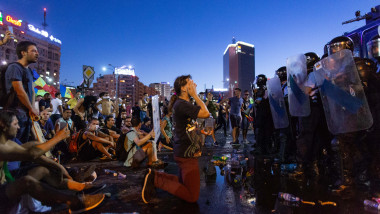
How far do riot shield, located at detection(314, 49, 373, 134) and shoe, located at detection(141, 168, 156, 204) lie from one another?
271cm

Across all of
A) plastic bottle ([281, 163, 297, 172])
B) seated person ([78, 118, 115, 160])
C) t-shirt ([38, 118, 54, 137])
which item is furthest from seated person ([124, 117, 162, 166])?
t-shirt ([38, 118, 54, 137])

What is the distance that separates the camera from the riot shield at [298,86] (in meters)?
3.83

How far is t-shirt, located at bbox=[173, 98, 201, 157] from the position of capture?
9.20 feet

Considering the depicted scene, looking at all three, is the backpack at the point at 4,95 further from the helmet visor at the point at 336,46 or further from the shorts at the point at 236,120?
the shorts at the point at 236,120

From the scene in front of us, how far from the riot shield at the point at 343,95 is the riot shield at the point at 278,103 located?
1.47 m

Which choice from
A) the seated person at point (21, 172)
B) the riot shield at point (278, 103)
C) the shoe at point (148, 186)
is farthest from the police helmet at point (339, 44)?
the seated person at point (21, 172)

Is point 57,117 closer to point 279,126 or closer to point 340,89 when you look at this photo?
point 279,126

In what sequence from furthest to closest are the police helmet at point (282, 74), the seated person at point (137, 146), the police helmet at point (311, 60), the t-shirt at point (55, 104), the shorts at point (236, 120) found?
the t-shirt at point (55, 104) → the shorts at point (236, 120) → the police helmet at point (282, 74) → the seated person at point (137, 146) → the police helmet at point (311, 60)

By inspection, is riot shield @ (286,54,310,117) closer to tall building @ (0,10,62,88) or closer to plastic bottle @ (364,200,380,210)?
plastic bottle @ (364,200,380,210)

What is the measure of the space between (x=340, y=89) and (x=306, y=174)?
1.73 metres

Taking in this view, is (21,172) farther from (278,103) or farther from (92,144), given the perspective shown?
(278,103)

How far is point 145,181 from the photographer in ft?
8.95

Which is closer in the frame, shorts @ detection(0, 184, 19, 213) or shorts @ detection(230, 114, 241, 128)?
shorts @ detection(0, 184, 19, 213)

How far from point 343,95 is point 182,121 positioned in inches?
91.5
